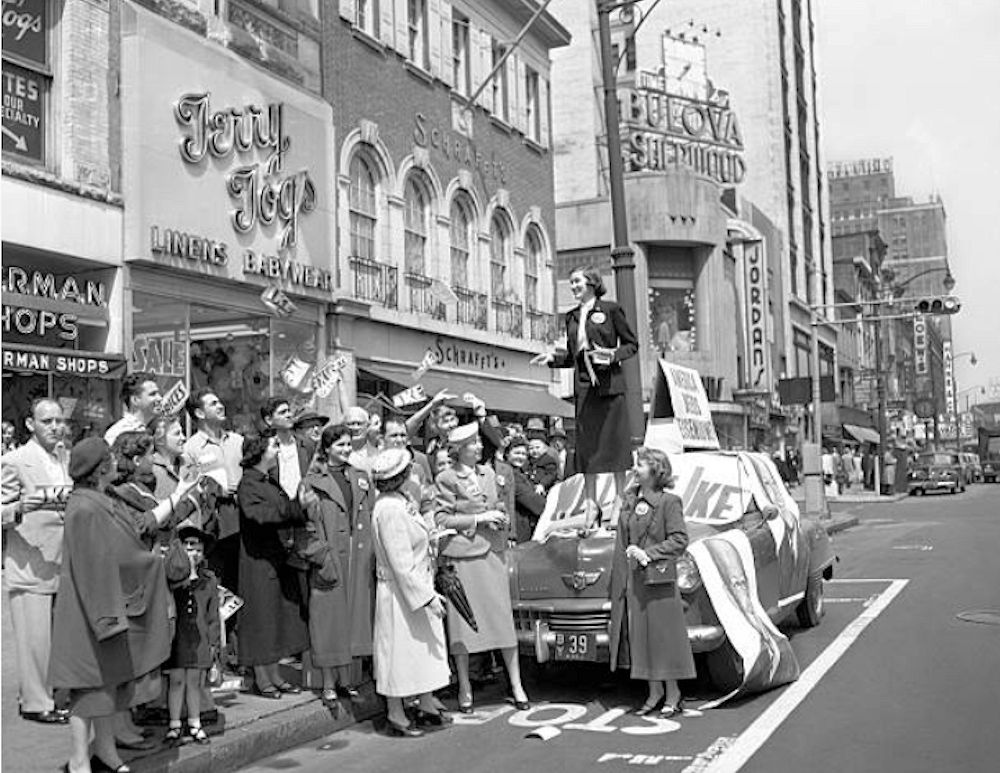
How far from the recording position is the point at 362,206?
1944 cm

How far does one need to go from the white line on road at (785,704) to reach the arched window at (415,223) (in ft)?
38.0

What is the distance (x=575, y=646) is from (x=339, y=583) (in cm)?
170

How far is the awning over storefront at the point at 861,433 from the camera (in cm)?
6247

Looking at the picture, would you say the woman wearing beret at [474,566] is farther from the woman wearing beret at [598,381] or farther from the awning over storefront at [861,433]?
the awning over storefront at [861,433]

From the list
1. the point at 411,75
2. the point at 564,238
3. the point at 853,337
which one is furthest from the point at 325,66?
the point at 853,337

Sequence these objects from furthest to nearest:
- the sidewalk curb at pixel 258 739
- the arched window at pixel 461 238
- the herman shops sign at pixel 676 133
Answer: the herman shops sign at pixel 676 133 < the arched window at pixel 461 238 < the sidewalk curb at pixel 258 739

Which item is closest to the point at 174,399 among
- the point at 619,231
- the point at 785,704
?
the point at 619,231

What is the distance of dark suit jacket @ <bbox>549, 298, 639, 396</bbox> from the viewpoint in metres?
9.09

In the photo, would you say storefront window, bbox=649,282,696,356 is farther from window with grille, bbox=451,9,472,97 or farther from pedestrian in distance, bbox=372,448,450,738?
pedestrian in distance, bbox=372,448,450,738

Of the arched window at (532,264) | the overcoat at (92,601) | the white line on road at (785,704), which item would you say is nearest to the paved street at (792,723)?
the white line on road at (785,704)

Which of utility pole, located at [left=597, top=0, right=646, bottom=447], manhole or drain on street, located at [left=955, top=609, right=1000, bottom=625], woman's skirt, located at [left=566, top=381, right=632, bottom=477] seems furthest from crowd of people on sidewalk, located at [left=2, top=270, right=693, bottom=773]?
manhole or drain on street, located at [left=955, top=609, right=1000, bottom=625]

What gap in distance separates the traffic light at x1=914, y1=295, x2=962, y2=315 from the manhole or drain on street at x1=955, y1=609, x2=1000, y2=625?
19.8m

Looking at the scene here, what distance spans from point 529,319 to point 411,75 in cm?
673

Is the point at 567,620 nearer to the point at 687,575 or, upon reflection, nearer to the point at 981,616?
the point at 687,575
